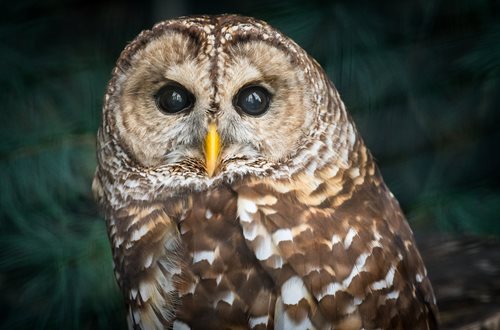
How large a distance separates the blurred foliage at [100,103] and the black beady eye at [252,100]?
1059 mm

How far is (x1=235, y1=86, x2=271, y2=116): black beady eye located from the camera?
1675 millimetres

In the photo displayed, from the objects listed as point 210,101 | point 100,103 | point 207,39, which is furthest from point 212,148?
point 100,103

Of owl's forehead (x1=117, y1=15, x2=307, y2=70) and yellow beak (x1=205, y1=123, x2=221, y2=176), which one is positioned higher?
owl's forehead (x1=117, y1=15, x2=307, y2=70)

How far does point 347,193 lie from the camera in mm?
1760

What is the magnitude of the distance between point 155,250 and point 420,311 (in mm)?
542

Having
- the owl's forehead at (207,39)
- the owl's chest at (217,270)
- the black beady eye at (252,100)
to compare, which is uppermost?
the owl's forehead at (207,39)

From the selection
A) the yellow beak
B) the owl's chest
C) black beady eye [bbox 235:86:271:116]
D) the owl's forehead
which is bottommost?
the owl's chest

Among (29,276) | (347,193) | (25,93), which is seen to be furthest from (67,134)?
(347,193)

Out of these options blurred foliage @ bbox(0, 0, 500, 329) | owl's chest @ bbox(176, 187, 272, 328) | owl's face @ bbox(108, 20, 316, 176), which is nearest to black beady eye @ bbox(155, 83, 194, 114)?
owl's face @ bbox(108, 20, 316, 176)

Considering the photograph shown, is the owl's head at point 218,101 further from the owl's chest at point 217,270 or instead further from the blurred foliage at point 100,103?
the blurred foliage at point 100,103

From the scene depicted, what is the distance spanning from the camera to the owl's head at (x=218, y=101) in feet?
5.40

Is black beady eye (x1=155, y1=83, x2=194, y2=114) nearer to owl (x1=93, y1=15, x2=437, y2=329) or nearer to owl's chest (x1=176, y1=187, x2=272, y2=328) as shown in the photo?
owl (x1=93, y1=15, x2=437, y2=329)

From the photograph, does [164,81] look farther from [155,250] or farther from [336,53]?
[336,53]

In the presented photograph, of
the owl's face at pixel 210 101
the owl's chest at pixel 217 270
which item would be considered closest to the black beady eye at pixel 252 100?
the owl's face at pixel 210 101
